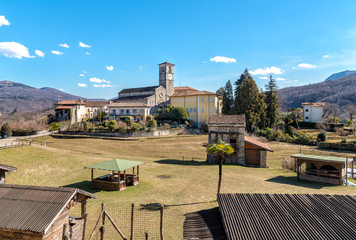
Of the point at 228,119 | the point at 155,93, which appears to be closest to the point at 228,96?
the point at 155,93

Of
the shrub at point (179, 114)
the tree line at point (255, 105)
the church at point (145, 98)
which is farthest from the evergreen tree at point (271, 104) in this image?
the church at point (145, 98)

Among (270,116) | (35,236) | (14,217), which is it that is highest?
(270,116)

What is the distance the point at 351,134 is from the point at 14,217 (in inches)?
2649

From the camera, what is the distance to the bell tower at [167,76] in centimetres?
8498

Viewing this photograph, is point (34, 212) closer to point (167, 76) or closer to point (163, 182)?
point (163, 182)

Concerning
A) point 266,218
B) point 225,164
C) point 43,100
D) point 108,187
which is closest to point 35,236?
point 266,218

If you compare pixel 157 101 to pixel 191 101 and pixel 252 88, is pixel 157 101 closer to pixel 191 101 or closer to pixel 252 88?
pixel 191 101

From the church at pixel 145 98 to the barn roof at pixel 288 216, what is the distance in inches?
2445

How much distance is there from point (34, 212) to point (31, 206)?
37cm

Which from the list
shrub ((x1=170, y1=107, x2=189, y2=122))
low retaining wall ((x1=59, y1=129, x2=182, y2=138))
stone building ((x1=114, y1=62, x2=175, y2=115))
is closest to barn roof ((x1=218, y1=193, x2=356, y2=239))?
low retaining wall ((x1=59, y1=129, x2=182, y2=138))

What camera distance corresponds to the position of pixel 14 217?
8.44 metres

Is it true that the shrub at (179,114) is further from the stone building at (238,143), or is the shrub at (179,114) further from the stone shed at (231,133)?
the stone building at (238,143)

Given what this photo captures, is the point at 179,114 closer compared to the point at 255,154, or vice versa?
the point at 255,154

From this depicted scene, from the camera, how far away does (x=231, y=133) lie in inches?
1213
